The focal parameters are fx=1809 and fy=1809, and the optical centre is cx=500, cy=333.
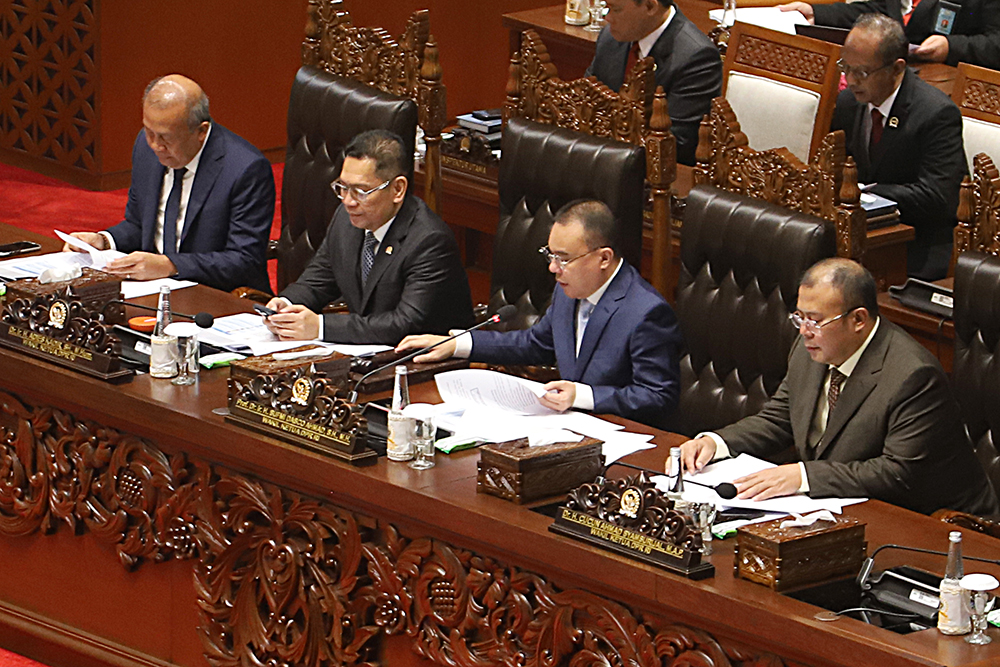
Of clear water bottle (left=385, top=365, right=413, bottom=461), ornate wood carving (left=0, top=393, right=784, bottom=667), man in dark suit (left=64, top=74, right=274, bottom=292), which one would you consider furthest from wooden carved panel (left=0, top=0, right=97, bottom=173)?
clear water bottle (left=385, top=365, right=413, bottom=461)

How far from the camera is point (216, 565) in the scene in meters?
3.71

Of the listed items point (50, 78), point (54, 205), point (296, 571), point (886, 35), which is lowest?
point (54, 205)

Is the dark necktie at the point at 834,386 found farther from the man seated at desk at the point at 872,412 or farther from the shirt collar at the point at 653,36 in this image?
the shirt collar at the point at 653,36

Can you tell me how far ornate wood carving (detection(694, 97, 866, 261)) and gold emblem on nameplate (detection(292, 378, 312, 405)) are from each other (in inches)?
52.0

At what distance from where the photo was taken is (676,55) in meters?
5.80

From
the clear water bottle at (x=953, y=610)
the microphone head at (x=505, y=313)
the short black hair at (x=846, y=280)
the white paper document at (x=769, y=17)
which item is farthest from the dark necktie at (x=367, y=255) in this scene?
the white paper document at (x=769, y=17)

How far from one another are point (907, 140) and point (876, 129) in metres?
0.16

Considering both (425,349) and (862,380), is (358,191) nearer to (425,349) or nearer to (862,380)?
(425,349)

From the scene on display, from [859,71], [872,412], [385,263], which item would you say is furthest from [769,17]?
[872,412]

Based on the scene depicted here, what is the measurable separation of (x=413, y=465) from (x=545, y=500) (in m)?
0.29

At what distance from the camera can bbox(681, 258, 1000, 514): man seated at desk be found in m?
3.55

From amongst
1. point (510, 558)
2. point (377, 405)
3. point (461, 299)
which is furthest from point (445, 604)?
point (461, 299)

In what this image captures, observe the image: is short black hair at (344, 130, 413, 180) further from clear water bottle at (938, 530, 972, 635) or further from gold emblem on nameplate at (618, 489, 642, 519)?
clear water bottle at (938, 530, 972, 635)

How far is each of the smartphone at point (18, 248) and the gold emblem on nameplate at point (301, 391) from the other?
4.95 feet
